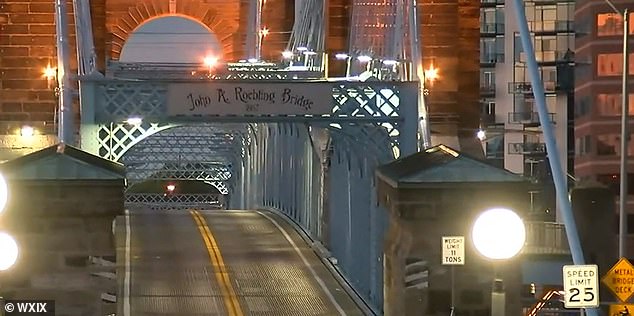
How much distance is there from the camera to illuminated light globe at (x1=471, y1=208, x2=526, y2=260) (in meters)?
16.3

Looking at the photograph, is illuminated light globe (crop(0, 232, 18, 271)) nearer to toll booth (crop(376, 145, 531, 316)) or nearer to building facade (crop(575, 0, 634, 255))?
toll booth (crop(376, 145, 531, 316))

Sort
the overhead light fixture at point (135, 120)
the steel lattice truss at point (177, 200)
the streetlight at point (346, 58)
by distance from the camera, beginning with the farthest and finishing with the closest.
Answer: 1. the steel lattice truss at point (177, 200)
2. the streetlight at point (346, 58)
3. the overhead light fixture at point (135, 120)

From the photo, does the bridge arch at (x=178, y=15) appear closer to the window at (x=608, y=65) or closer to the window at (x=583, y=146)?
the window at (x=583, y=146)

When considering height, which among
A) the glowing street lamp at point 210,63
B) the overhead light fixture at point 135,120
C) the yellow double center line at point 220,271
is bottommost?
the yellow double center line at point 220,271

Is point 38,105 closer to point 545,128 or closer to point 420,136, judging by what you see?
point 420,136

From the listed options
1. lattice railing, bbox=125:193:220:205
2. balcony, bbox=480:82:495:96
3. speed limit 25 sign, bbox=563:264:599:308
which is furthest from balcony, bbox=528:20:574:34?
speed limit 25 sign, bbox=563:264:599:308

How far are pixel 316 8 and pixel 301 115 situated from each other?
57.7 ft

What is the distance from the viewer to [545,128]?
21625 millimetres

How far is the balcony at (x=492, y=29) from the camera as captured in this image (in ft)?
315

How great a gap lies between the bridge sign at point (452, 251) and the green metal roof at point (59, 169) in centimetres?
426

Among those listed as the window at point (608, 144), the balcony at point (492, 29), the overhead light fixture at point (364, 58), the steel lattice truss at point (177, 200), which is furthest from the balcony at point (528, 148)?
the overhead light fixture at point (364, 58)

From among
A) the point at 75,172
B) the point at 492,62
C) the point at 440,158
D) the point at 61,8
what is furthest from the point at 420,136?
the point at 492,62

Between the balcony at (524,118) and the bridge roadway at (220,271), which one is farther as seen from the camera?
the balcony at (524,118)

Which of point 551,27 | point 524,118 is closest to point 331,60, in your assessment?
point 524,118
